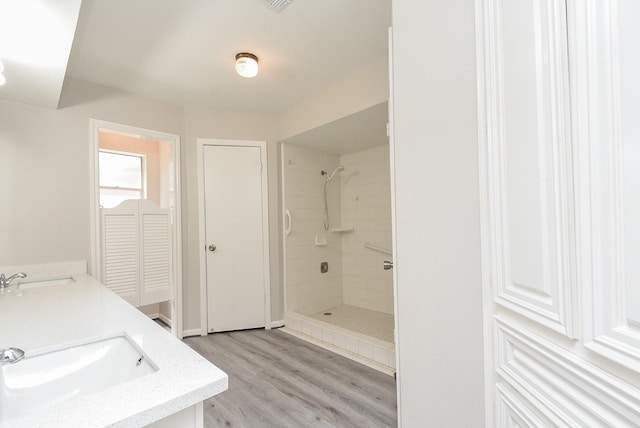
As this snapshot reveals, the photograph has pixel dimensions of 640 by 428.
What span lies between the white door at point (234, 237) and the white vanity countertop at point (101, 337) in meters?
1.48

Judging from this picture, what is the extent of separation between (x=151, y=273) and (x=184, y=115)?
1.62 meters

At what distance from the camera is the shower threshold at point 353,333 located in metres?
2.43

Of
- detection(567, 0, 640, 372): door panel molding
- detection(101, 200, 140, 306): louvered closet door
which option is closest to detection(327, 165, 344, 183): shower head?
detection(101, 200, 140, 306): louvered closet door

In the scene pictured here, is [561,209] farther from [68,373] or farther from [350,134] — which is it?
[350,134]

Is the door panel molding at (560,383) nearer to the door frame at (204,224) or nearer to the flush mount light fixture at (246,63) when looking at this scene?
the flush mount light fixture at (246,63)

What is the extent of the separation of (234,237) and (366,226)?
1598mm

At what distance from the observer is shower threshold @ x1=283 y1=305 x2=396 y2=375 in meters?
2.43

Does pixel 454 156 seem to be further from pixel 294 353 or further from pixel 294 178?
pixel 294 178

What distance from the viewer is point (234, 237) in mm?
3211

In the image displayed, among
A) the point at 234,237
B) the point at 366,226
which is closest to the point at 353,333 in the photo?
the point at 366,226

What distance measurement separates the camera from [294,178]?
3477 mm

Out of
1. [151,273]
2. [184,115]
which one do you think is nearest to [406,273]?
[151,273]

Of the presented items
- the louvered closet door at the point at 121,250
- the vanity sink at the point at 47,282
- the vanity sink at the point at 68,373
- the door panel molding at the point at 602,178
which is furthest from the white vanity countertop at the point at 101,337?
the louvered closet door at the point at 121,250

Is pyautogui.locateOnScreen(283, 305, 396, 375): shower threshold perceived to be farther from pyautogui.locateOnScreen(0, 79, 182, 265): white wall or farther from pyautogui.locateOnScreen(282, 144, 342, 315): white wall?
pyautogui.locateOnScreen(0, 79, 182, 265): white wall
